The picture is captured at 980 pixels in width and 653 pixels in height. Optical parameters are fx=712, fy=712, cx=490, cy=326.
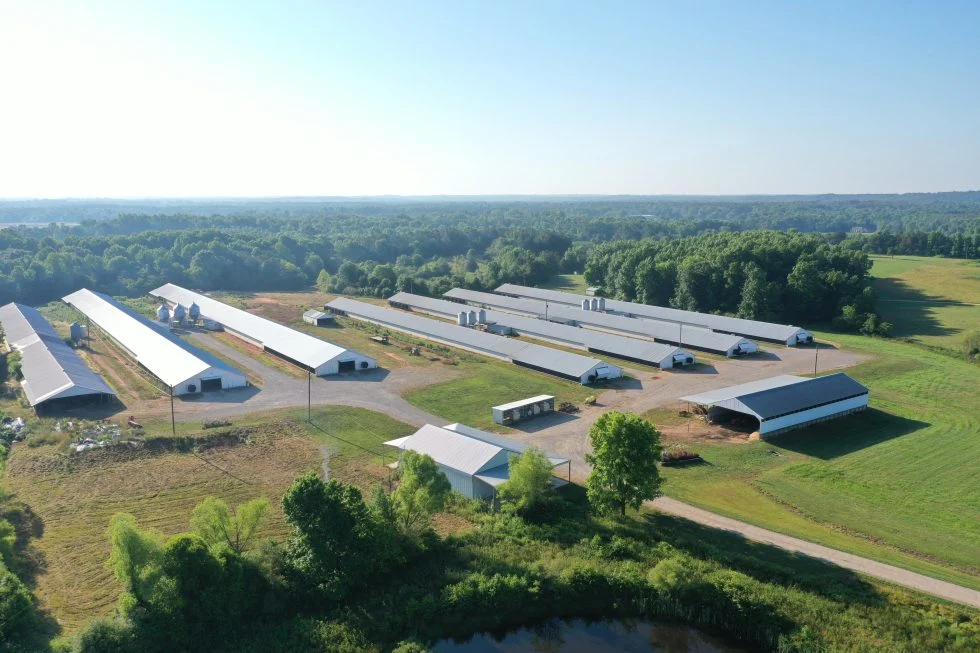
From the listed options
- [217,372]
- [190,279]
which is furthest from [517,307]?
[190,279]

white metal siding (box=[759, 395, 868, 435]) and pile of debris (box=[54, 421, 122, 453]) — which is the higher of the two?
white metal siding (box=[759, 395, 868, 435])

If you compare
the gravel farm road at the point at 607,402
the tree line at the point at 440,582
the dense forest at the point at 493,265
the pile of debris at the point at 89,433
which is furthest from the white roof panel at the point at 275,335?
the tree line at the point at 440,582

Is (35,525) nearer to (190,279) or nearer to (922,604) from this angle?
(922,604)

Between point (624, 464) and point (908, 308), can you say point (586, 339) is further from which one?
point (908, 308)

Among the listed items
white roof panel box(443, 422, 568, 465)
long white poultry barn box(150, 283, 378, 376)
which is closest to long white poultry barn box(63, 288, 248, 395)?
long white poultry barn box(150, 283, 378, 376)

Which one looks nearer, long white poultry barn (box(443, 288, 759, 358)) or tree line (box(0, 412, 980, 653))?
tree line (box(0, 412, 980, 653))

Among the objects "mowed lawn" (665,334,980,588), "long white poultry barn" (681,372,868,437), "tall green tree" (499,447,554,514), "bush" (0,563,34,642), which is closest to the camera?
"bush" (0,563,34,642)

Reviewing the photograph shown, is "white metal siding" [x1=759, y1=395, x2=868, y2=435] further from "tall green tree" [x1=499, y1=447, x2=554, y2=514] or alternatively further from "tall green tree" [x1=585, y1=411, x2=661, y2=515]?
"tall green tree" [x1=499, y1=447, x2=554, y2=514]

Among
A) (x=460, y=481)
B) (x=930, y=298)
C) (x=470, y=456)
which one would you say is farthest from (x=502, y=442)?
(x=930, y=298)
